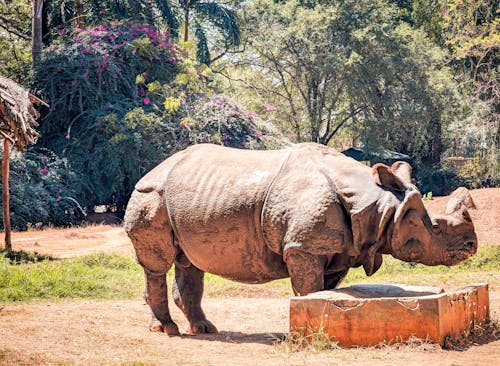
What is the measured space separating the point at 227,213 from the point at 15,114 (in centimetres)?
720

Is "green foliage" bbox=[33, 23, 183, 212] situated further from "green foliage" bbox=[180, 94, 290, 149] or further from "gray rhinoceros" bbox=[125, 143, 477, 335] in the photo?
"gray rhinoceros" bbox=[125, 143, 477, 335]

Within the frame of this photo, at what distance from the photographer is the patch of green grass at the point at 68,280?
12.1 m

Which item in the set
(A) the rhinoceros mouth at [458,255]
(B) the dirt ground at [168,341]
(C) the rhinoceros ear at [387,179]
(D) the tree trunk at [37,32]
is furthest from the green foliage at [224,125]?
(A) the rhinoceros mouth at [458,255]

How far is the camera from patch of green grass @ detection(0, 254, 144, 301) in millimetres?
12109

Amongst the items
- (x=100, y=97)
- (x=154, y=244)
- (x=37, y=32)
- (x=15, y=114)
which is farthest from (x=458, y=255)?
(x=37, y=32)

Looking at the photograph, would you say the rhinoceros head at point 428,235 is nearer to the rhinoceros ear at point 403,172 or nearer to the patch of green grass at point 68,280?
the rhinoceros ear at point 403,172

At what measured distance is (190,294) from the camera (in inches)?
383

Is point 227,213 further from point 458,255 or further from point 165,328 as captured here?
point 458,255

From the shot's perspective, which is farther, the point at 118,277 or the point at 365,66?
the point at 365,66

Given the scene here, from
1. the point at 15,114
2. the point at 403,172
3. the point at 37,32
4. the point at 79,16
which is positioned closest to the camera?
the point at 403,172

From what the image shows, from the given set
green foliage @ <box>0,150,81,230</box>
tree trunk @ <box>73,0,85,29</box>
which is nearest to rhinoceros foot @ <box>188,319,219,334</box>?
green foliage @ <box>0,150,81,230</box>

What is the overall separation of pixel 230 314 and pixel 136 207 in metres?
2.29

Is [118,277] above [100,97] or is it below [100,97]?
below

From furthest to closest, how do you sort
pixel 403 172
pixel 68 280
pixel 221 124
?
1. pixel 221 124
2. pixel 68 280
3. pixel 403 172
